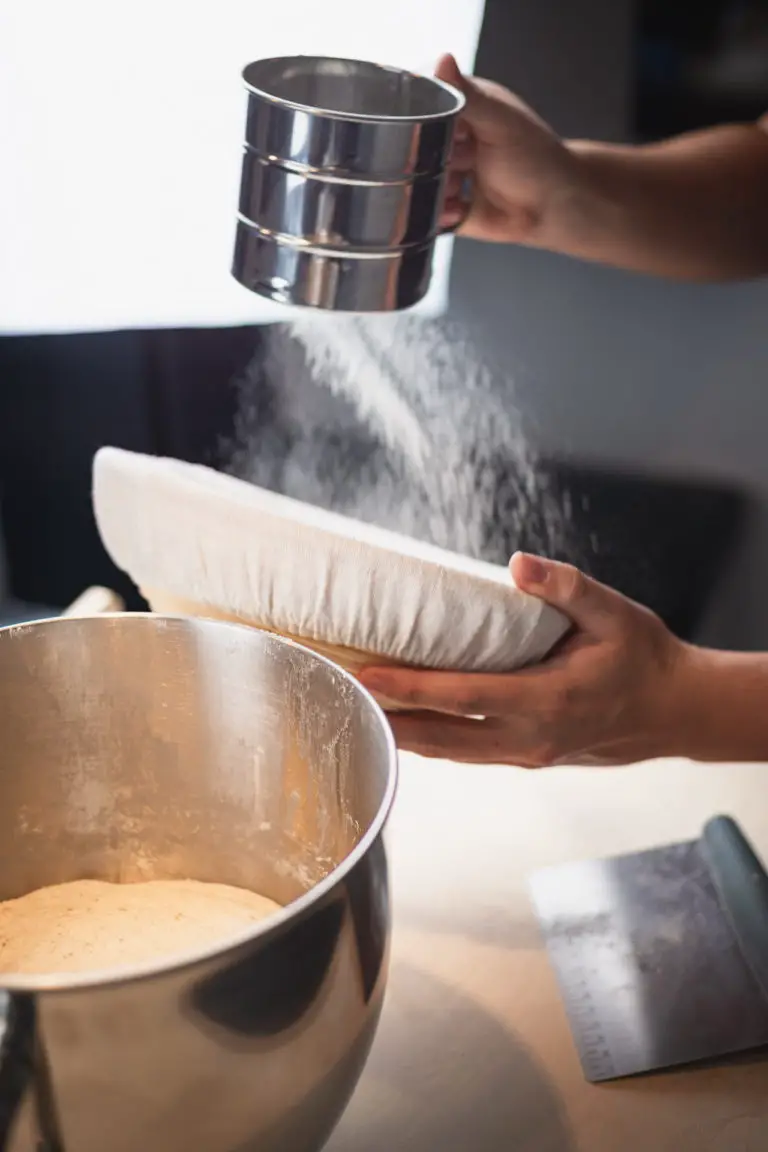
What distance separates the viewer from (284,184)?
627mm

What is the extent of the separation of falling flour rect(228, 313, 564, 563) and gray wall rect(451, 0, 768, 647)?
5cm

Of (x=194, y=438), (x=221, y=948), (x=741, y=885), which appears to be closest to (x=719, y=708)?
(x=741, y=885)

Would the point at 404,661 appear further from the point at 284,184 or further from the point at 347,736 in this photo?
the point at 284,184

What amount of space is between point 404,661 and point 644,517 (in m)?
0.81

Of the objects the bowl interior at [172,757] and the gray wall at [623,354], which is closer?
the bowl interior at [172,757]

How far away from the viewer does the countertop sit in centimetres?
59

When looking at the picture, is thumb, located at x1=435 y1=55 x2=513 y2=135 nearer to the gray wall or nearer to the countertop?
the gray wall

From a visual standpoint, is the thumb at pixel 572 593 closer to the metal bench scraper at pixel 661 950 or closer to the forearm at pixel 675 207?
the metal bench scraper at pixel 661 950

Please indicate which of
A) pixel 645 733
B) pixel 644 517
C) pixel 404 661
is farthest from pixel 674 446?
pixel 404 661

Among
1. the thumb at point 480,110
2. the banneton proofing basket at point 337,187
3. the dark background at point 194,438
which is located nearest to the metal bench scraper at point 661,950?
the banneton proofing basket at point 337,187

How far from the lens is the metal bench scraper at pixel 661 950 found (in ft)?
2.08

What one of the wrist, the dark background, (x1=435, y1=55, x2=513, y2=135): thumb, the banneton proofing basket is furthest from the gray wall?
the banneton proofing basket

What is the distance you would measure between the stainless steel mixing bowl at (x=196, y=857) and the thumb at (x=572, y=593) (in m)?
0.13

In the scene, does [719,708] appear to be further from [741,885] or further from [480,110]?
[480,110]
